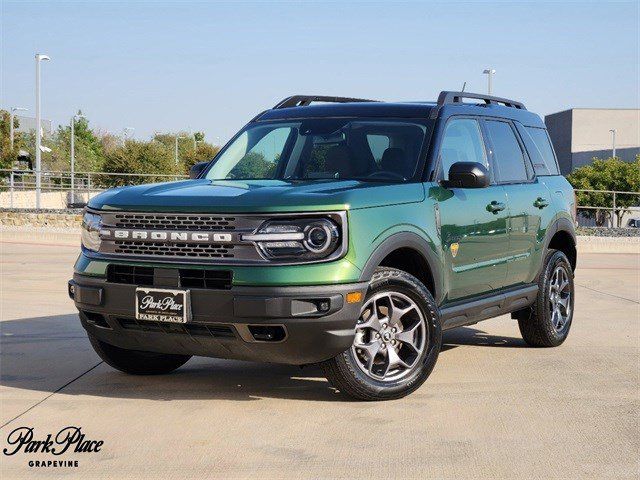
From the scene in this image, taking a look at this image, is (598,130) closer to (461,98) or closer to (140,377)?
(461,98)

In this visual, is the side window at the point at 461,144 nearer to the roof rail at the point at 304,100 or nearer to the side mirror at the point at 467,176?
the side mirror at the point at 467,176

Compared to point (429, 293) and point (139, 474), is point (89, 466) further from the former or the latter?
point (429, 293)

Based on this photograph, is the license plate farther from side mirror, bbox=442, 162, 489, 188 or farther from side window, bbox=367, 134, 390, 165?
side mirror, bbox=442, 162, 489, 188

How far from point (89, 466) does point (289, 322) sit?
4.78ft

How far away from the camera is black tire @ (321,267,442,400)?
21.0ft

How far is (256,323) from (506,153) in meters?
3.34

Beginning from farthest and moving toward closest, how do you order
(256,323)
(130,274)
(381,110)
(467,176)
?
1. (381,110)
2. (467,176)
3. (130,274)
4. (256,323)

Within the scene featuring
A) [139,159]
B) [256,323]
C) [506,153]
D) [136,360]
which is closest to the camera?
[256,323]

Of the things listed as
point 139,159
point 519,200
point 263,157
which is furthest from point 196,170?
point 139,159

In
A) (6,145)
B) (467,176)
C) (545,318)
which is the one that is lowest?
(545,318)

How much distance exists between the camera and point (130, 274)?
6.52m

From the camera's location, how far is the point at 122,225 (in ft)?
21.7

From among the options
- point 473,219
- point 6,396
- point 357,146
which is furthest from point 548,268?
point 6,396

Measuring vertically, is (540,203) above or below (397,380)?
above
